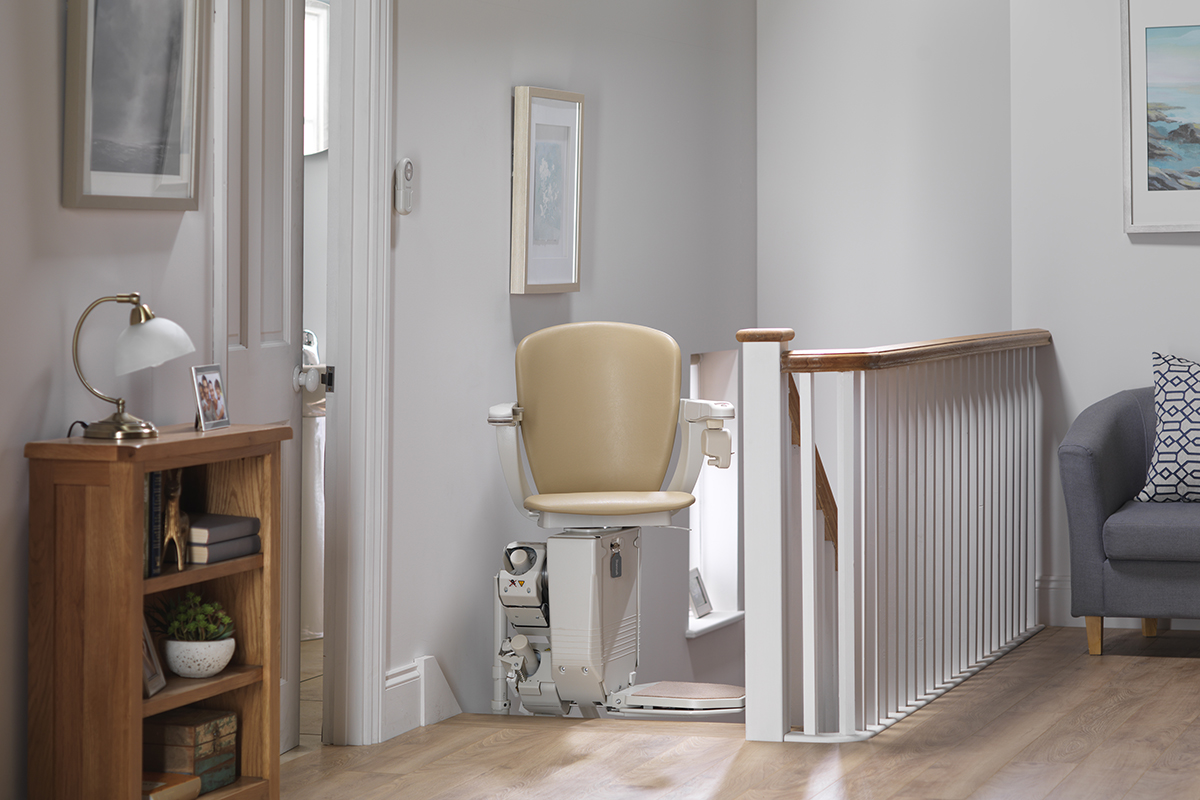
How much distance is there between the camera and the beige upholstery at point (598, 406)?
13.1 ft

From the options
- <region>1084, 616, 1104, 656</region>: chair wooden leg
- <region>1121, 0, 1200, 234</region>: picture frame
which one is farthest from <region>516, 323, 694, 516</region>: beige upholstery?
<region>1121, 0, 1200, 234</region>: picture frame

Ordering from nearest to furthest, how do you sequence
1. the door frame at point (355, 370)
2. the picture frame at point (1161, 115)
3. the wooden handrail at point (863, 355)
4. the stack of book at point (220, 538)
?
the stack of book at point (220, 538), the wooden handrail at point (863, 355), the door frame at point (355, 370), the picture frame at point (1161, 115)

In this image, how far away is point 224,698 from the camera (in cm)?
289

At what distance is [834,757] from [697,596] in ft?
7.48

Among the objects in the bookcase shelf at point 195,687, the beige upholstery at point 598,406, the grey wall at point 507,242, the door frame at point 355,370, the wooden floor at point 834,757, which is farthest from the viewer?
the beige upholstery at point 598,406

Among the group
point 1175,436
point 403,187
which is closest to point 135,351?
point 403,187

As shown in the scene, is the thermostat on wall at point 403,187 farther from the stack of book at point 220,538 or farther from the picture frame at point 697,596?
the picture frame at point 697,596

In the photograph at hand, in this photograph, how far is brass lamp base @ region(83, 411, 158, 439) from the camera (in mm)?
2541

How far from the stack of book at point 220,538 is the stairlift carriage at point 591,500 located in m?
1.10

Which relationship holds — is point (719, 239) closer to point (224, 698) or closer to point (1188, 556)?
point (1188, 556)

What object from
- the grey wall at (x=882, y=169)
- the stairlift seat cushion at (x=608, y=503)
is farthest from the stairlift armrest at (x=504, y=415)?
the grey wall at (x=882, y=169)

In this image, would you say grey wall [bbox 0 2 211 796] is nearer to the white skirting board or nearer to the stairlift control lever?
the white skirting board

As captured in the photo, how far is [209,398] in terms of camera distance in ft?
9.24

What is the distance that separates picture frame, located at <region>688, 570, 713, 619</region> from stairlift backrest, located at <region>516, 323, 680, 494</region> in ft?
5.17
